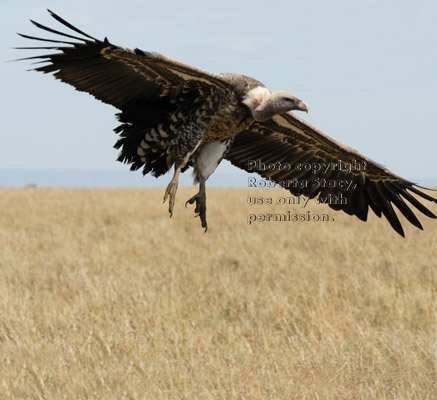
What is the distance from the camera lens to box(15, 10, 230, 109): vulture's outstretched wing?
5.00m

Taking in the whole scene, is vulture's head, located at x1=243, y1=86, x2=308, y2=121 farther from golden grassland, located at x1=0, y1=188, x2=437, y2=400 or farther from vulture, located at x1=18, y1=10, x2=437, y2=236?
golden grassland, located at x1=0, y1=188, x2=437, y2=400

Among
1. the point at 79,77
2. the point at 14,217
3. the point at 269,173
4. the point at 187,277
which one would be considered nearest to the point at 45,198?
the point at 14,217

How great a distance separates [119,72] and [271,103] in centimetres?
136

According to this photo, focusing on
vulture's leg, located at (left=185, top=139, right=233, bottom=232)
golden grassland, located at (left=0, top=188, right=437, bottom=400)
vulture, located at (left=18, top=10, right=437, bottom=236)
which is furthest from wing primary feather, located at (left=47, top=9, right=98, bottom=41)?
golden grassland, located at (left=0, top=188, right=437, bottom=400)

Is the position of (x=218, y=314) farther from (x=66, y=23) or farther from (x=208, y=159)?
(x=66, y=23)

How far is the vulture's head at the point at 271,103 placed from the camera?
17.3ft

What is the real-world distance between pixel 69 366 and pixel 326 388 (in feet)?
7.69

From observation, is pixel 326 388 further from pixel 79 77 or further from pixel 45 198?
pixel 45 198

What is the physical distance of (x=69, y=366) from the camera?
5883 millimetres

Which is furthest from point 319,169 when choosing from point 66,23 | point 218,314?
point 66,23

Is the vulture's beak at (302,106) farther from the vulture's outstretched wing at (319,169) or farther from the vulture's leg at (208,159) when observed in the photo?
the vulture's outstretched wing at (319,169)

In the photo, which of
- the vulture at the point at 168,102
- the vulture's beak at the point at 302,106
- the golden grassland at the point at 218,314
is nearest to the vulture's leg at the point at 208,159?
the vulture at the point at 168,102

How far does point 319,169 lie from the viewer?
779cm

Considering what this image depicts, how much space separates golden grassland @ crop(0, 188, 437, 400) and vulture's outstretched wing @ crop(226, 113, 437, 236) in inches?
50.9
